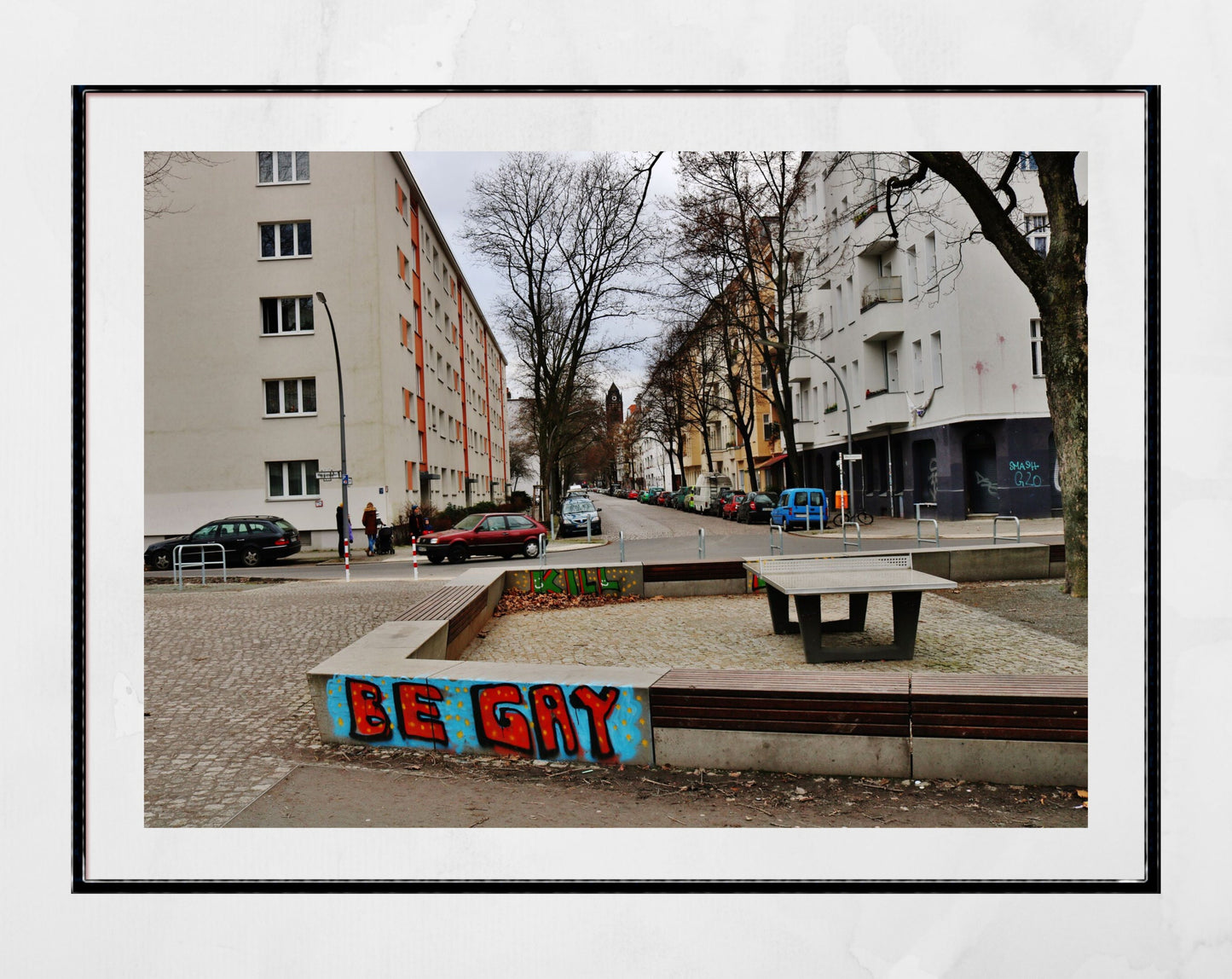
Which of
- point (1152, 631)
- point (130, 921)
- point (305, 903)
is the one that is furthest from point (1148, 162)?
point (130, 921)

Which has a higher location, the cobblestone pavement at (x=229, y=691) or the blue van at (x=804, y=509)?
the blue van at (x=804, y=509)

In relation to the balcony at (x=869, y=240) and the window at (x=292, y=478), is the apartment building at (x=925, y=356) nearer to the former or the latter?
the balcony at (x=869, y=240)

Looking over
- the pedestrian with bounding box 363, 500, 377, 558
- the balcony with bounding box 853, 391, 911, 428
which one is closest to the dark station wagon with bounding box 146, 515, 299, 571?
the pedestrian with bounding box 363, 500, 377, 558

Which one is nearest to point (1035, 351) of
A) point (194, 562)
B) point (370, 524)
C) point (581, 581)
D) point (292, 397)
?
point (581, 581)

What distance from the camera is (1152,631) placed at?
333 centimetres

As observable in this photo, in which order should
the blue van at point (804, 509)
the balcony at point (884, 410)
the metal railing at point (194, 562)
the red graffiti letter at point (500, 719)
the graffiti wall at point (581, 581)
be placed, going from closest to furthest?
1. the red graffiti letter at point (500, 719)
2. the graffiti wall at point (581, 581)
3. the metal railing at point (194, 562)
4. the blue van at point (804, 509)
5. the balcony at point (884, 410)

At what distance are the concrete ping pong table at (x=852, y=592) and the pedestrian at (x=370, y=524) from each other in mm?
16398

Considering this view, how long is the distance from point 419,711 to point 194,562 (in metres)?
13.8

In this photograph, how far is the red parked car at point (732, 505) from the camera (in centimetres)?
4100

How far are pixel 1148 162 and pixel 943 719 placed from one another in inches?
100.0

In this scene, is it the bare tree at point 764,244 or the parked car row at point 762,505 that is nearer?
the bare tree at point 764,244

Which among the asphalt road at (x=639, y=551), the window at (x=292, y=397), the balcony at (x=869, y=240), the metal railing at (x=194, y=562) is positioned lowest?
the asphalt road at (x=639, y=551)

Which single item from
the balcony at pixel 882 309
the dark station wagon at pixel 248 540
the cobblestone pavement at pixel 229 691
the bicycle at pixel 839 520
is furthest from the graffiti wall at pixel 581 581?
the balcony at pixel 882 309

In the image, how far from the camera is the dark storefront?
25953mm
